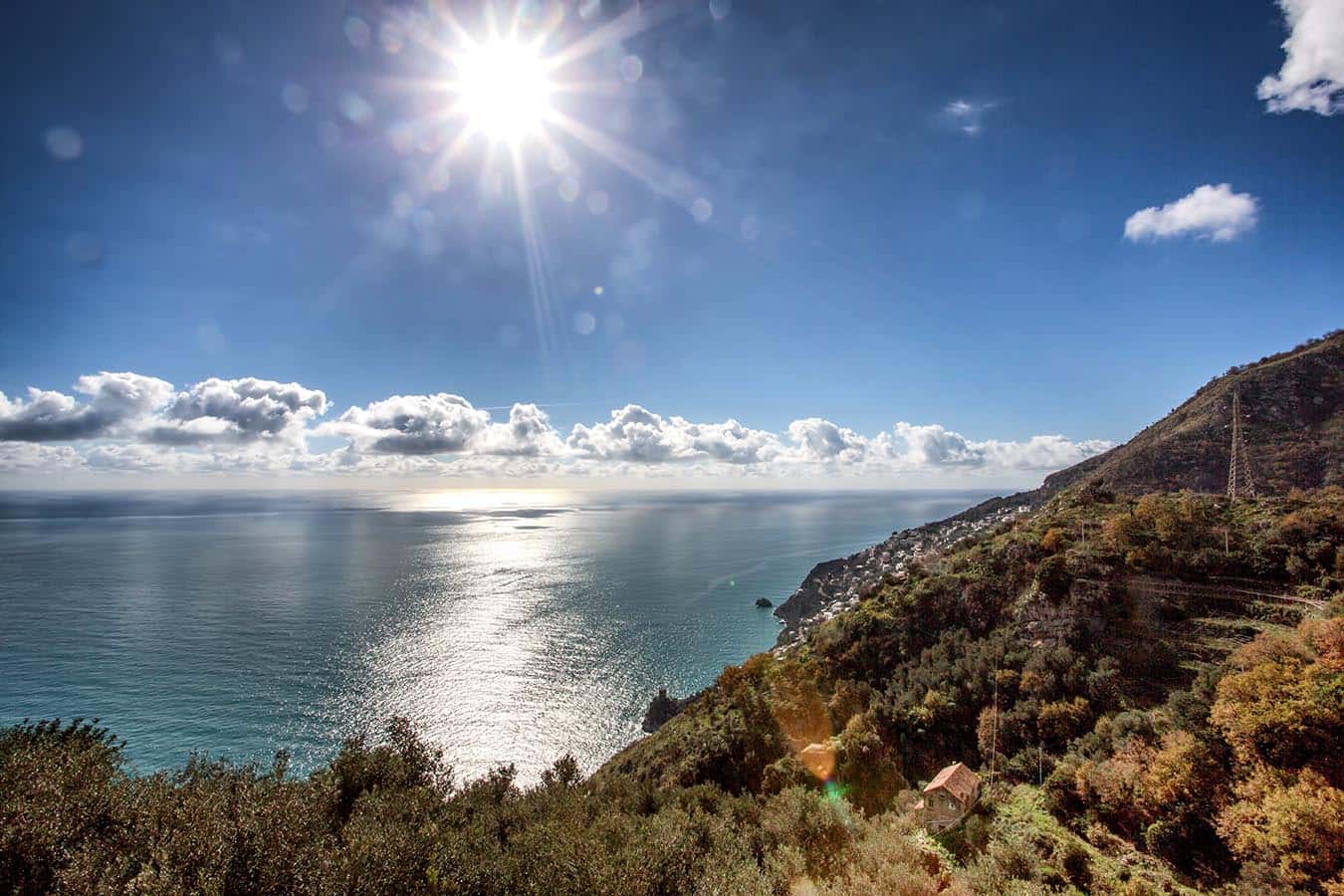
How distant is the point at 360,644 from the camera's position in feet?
220

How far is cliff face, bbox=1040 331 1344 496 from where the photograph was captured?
50.4m

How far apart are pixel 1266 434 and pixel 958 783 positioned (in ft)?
215

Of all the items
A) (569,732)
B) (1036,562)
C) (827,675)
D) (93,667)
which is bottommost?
(569,732)

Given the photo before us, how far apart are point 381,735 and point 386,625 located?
34510 millimetres

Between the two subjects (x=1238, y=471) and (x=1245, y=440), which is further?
(x=1245, y=440)

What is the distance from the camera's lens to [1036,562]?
33.5 metres

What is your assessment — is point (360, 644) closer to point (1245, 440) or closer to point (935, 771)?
point (935, 771)

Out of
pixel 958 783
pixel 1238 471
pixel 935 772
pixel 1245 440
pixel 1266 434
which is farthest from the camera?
pixel 1266 434

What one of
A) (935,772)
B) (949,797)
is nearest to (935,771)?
(935,772)

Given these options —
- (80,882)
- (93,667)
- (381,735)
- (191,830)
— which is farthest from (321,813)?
(93,667)

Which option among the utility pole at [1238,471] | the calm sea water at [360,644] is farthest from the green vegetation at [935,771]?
the calm sea water at [360,644]

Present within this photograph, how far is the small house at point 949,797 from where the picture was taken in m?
20.2

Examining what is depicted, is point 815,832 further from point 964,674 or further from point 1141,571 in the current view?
point 1141,571

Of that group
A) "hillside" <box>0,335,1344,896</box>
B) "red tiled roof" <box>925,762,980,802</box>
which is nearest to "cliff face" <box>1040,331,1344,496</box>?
"hillside" <box>0,335,1344,896</box>
